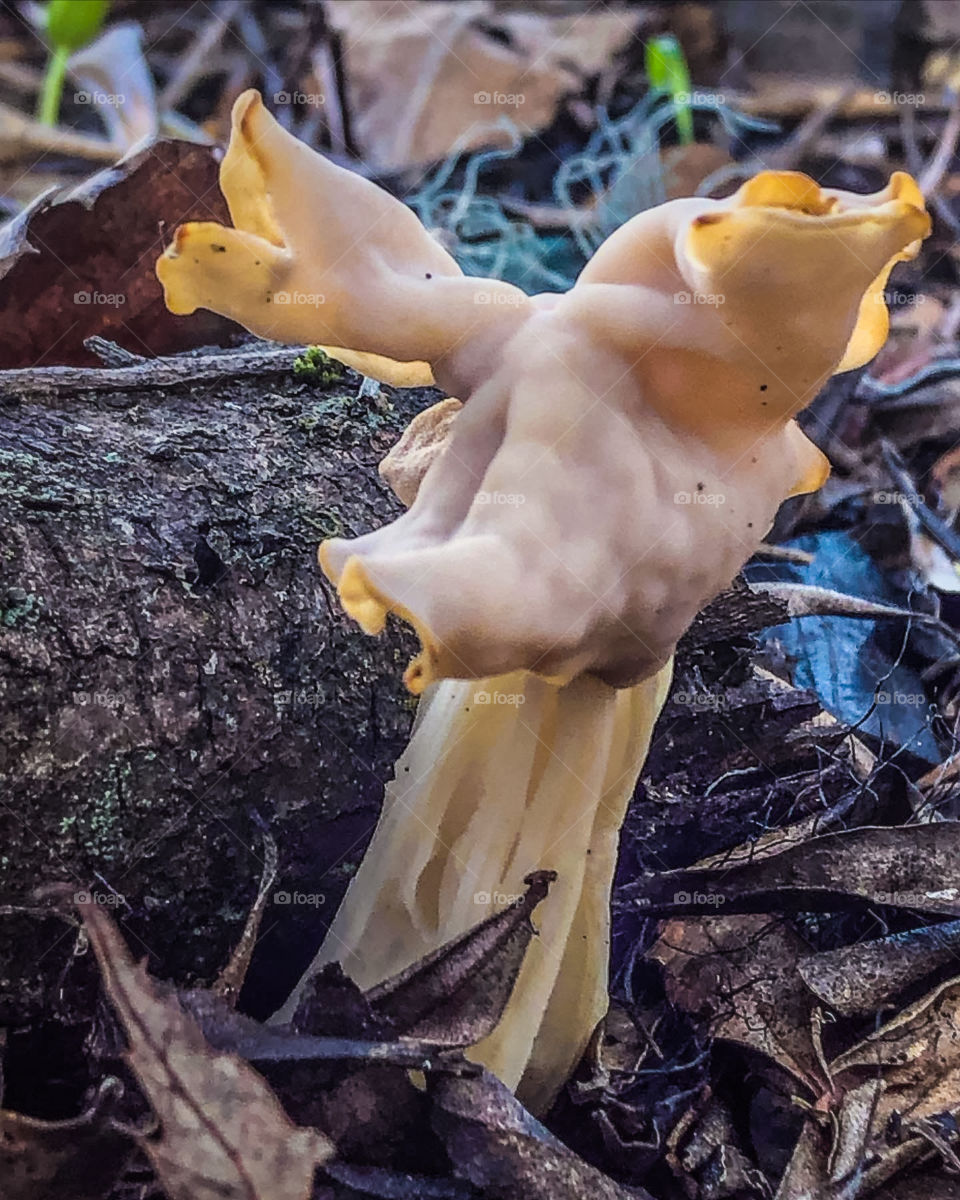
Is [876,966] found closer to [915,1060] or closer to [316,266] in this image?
[915,1060]

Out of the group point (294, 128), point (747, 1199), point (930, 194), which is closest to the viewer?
point (747, 1199)

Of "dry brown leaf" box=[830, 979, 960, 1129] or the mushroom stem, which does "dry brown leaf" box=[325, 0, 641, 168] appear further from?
"dry brown leaf" box=[830, 979, 960, 1129]

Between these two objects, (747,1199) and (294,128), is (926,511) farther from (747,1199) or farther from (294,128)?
(294,128)

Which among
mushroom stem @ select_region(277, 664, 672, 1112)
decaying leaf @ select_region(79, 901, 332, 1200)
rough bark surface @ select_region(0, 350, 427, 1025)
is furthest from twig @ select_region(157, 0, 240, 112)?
A: decaying leaf @ select_region(79, 901, 332, 1200)

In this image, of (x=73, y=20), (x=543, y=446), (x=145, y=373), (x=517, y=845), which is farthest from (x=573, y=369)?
(x=73, y=20)

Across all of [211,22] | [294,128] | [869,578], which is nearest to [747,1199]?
[869,578]
